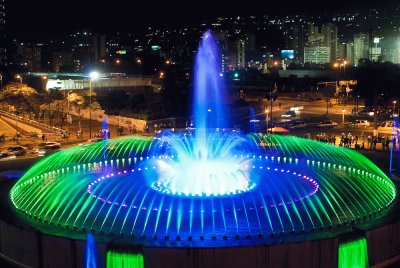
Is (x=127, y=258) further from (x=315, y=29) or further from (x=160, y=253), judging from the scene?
(x=315, y=29)

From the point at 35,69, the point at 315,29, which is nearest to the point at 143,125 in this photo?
the point at 35,69

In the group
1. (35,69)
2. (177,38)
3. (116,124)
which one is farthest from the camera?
(177,38)

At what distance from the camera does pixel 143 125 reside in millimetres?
43969

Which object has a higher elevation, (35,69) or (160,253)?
(35,69)

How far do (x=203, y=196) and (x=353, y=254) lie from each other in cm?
508

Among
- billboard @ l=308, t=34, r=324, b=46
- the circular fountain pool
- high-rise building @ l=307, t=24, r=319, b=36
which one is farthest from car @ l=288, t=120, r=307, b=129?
high-rise building @ l=307, t=24, r=319, b=36

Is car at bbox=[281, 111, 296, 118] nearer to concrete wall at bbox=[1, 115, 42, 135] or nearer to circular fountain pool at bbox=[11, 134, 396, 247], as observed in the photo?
concrete wall at bbox=[1, 115, 42, 135]

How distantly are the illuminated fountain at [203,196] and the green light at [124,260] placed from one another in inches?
32.9

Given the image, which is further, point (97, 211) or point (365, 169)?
point (365, 169)

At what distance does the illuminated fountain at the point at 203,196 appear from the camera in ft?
48.0

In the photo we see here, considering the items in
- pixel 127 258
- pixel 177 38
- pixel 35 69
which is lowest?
pixel 127 258

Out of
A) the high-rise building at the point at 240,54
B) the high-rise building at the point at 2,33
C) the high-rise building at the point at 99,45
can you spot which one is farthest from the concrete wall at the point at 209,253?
the high-rise building at the point at 240,54

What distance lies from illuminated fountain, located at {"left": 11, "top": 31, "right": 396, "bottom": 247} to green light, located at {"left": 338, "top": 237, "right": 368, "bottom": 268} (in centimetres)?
86

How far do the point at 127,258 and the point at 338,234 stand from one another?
17.2 ft
